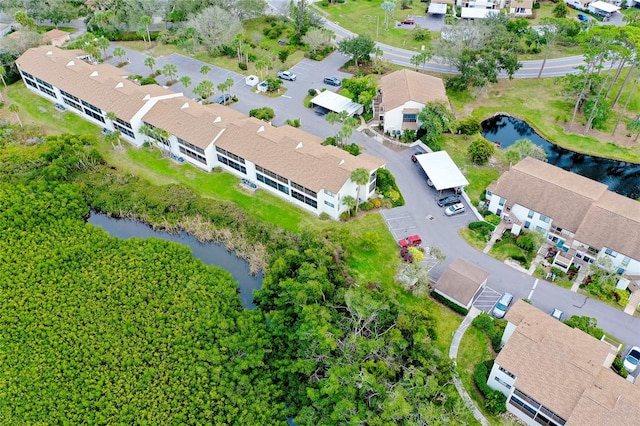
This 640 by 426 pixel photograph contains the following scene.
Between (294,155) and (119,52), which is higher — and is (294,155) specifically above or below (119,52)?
above

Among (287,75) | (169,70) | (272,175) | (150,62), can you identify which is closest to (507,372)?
(272,175)

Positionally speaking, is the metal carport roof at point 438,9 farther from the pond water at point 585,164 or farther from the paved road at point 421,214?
the pond water at point 585,164

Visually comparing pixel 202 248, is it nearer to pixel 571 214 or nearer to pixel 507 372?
pixel 507 372

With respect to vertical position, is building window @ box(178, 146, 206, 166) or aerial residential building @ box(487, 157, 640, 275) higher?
aerial residential building @ box(487, 157, 640, 275)

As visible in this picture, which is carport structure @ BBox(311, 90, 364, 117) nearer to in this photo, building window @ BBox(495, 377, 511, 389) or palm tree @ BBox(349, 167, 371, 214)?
palm tree @ BBox(349, 167, 371, 214)

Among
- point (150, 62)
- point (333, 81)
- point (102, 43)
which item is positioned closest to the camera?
point (333, 81)

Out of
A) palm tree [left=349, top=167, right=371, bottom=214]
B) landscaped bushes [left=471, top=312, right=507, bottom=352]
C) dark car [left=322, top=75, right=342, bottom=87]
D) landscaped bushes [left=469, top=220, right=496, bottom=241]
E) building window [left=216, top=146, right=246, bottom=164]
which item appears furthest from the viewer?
dark car [left=322, top=75, right=342, bottom=87]

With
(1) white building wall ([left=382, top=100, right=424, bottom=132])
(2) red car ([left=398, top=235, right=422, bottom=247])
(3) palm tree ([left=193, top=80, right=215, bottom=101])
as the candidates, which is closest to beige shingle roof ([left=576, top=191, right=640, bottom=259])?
(2) red car ([left=398, top=235, right=422, bottom=247])
